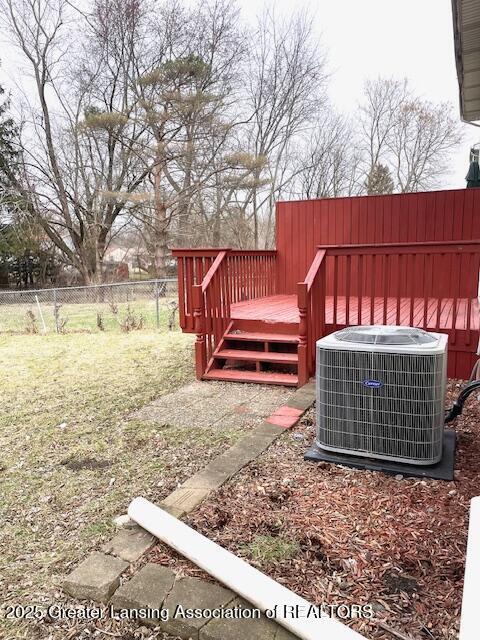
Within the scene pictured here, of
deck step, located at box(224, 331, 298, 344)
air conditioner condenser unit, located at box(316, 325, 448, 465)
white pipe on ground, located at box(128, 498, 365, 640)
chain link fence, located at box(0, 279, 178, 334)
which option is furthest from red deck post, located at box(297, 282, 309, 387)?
chain link fence, located at box(0, 279, 178, 334)

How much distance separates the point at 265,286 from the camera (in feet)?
21.6

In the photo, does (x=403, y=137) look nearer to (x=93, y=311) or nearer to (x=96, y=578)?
(x=93, y=311)

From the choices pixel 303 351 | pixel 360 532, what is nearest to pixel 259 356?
pixel 303 351

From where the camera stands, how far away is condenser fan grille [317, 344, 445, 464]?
221 cm

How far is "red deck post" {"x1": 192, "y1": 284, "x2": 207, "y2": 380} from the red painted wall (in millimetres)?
2884

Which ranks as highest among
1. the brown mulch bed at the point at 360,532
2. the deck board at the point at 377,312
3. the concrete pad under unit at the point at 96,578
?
the deck board at the point at 377,312

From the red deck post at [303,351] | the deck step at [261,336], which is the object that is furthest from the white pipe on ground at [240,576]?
the deck step at [261,336]

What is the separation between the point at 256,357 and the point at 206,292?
0.81 metres

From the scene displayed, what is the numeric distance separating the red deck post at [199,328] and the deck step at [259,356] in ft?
0.57

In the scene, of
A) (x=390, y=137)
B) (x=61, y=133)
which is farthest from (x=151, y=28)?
(x=390, y=137)

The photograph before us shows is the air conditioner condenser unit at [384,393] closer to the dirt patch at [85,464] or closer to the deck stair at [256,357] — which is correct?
the dirt patch at [85,464]

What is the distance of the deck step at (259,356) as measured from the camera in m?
4.25

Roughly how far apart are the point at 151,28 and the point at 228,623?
69.6 feet

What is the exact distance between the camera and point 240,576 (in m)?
1.49
